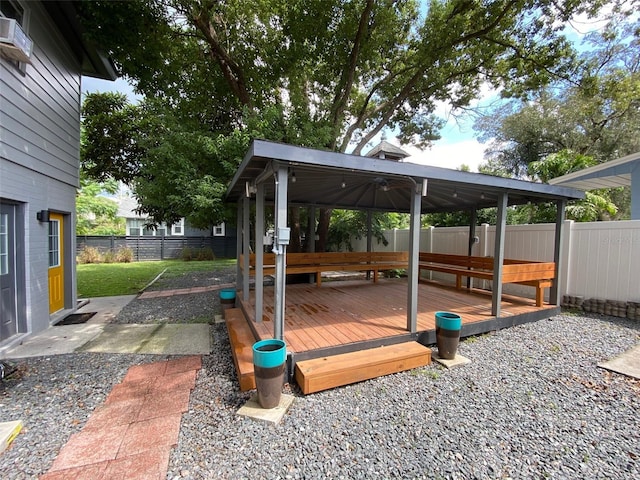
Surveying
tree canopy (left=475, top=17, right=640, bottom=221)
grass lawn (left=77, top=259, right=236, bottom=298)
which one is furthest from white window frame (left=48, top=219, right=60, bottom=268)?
tree canopy (left=475, top=17, right=640, bottom=221)

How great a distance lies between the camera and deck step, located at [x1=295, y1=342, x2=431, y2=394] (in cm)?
272

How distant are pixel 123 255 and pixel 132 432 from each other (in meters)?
14.4

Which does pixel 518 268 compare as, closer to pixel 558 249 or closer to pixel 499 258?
pixel 499 258

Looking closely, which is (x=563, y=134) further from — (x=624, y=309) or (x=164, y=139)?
(x=164, y=139)

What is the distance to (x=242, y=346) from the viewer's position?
3291 mm

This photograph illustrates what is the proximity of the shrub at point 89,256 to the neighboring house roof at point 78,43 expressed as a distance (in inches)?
389

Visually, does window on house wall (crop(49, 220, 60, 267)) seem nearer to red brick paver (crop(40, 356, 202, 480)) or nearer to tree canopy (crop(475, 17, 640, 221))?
red brick paver (crop(40, 356, 202, 480))

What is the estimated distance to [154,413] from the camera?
2428mm

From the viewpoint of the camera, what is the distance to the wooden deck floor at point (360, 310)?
351cm

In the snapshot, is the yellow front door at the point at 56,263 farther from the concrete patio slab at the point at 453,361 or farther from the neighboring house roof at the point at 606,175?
the neighboring house roof at the point at 606,175

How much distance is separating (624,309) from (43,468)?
7811 millimetres

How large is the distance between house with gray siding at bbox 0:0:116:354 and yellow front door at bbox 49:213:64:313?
0.06ft

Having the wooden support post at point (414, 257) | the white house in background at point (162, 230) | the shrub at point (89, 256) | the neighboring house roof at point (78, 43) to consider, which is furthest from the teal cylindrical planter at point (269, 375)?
the white house in background at point (162, 230)

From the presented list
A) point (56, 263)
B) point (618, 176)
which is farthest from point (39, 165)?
point (618, 176)
